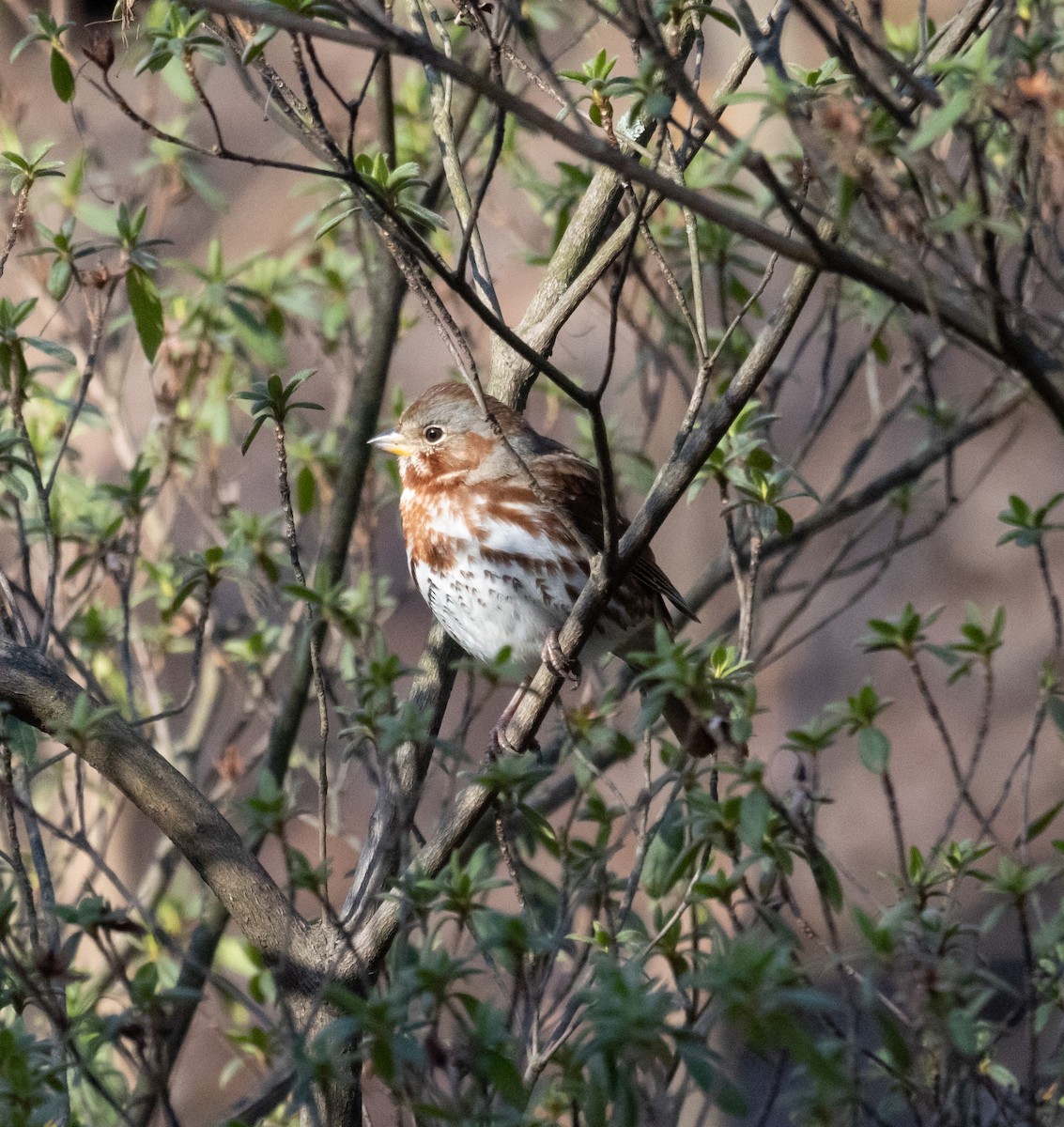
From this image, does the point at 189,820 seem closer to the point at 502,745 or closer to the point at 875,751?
the point at 502,745

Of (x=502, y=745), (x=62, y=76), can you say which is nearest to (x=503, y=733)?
(x=502, y=745)

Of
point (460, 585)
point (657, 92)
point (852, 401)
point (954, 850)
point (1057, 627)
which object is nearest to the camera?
point (657, 92)

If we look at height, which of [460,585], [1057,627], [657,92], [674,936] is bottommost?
[674,936]

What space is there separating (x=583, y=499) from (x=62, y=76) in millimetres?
1777

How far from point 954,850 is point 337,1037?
1282mm

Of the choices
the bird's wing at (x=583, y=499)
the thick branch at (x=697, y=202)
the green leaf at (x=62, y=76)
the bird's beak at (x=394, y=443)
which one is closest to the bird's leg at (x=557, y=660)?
the bird's wing at (x=583, y=499)

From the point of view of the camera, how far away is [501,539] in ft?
13.5

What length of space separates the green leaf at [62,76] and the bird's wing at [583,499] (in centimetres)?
157

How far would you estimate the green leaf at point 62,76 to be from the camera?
3123 millimetres

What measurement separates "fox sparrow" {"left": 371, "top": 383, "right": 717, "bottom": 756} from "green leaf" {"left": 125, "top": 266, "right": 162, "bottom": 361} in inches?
35.7

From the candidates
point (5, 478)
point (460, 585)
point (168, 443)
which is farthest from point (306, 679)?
point (5, 478)

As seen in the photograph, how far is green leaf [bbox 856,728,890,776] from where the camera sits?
236cm

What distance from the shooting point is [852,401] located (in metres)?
8.84

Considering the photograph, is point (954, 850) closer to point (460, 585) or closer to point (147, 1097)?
point (147, 1097)
